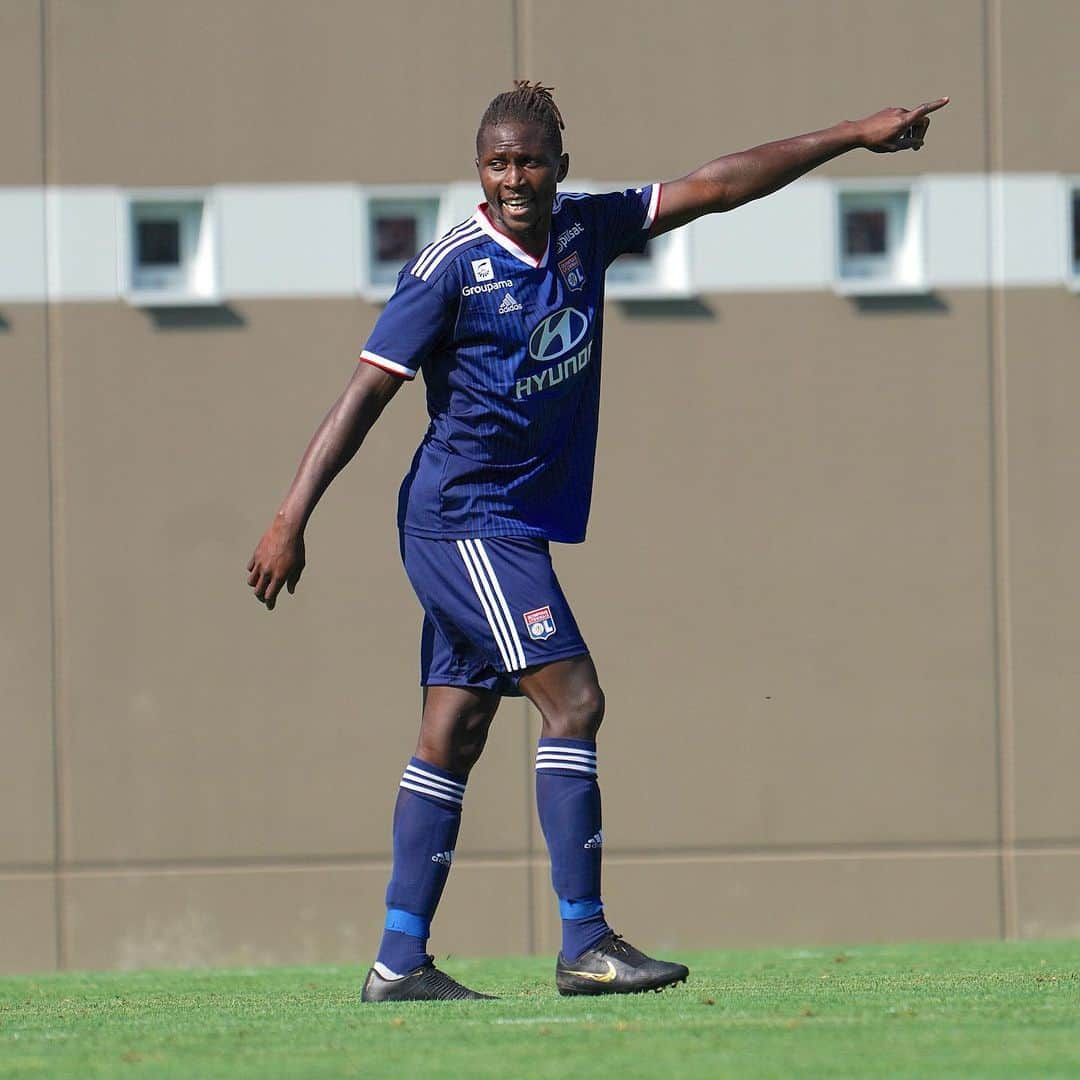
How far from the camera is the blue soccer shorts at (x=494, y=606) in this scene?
4.66m

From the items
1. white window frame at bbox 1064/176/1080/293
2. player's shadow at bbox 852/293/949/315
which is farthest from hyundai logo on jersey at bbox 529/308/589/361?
white window frame at bbox 1064/176/1080/293

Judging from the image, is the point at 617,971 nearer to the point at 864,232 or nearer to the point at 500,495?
the point at 500,495

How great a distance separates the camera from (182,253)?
877 centimetres

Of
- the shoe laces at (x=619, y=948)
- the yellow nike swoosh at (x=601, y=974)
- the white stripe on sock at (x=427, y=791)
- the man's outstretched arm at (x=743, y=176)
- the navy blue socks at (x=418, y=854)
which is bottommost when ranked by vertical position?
the yellow nike swoosh at (x=601, y=974)

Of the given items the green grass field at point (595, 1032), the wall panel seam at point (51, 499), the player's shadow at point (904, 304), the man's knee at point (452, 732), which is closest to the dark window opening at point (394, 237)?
the wall panel seam at point (51, 499)

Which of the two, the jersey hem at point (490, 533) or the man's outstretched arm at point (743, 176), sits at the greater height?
the man's outstretched arm at point (743, 176)

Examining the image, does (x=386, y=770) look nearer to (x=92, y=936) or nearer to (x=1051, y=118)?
(x=92, y=936)

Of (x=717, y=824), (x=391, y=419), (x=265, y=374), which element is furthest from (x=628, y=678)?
(x=265, y=374)

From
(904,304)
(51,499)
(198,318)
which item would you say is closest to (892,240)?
(904,304)

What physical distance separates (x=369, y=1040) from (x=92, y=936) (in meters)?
4.94

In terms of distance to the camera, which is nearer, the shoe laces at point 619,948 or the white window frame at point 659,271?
the shoe laces at point 619,948

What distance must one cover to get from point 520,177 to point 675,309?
4190 millimetres

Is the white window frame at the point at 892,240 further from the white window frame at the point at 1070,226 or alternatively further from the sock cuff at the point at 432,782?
the sock cuff at the point at 432,782

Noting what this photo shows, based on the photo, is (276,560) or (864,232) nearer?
(276,560)
